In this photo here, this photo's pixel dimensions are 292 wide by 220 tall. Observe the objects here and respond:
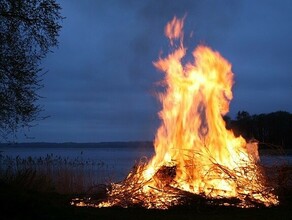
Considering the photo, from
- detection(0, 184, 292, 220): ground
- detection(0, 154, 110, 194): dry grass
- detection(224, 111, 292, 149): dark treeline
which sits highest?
detection(224, 111, 292, 149): dark treeline

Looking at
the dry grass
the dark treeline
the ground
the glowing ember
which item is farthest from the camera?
the dark treeline

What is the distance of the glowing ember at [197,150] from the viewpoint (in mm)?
11922

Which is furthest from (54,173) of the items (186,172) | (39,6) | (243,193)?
(243,193)

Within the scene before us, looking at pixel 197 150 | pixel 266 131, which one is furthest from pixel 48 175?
pixel 266 131

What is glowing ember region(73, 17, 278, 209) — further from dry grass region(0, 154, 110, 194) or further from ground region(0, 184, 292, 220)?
dry grass region(0, 154, 110, 194)

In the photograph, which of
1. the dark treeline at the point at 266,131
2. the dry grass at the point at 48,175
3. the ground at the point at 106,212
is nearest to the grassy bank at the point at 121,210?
the ground at the point at 106,212

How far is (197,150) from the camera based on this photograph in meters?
12.6

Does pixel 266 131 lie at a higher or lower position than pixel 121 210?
higher

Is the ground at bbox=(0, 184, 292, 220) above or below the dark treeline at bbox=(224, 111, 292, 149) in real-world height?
below

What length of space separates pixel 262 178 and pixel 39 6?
799cm

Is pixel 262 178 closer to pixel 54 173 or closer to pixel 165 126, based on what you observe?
pixel 165 126

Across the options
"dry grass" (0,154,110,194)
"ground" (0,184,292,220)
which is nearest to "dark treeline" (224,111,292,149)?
"dry grass" (0,154,110,194)

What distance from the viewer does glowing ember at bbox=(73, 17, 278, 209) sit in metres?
11.9

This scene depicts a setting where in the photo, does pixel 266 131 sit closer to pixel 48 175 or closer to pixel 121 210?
pixel 48 175
